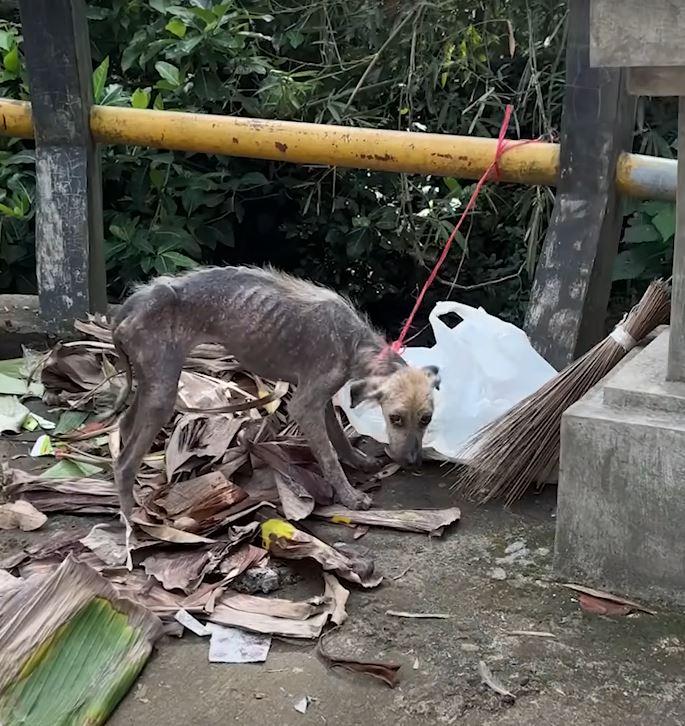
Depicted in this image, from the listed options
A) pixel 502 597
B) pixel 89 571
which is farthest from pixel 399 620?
pixel 89 571

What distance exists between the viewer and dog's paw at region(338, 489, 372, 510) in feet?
11.1

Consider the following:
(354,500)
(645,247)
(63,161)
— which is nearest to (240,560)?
(354,500)

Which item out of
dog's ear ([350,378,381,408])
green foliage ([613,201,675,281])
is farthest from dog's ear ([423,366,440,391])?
green foliage ([613,201,675,281])

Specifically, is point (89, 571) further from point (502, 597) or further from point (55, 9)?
point (55, 9)

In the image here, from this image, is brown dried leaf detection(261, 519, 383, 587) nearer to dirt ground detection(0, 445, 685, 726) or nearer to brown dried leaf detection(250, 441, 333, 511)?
dirt ground detection(0, 445, 685, 726)

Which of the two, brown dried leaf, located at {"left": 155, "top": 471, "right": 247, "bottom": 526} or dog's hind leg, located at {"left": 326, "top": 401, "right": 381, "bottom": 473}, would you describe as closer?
brown dried leaf, located at {"left": 155, "top": 471, "right": 247, "bottom": 526}

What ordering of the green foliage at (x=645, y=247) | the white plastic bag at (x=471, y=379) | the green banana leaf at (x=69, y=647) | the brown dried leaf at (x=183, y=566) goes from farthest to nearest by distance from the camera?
1. the green foliage at (x=645, y=247)
2. the white plastic bag at (x=471, y=379)
3. the brown dried leaf at (x=183, y=566)
4. the green banana leaf at (x=69, y=647)

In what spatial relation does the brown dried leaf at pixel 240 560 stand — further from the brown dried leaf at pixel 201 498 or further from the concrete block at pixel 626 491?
the concrete block at pixel 626 491

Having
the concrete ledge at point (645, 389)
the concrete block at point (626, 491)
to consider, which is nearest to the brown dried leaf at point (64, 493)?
the concrete block at point (626, 491)

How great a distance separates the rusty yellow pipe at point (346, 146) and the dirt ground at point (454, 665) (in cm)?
179

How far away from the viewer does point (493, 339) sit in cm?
389

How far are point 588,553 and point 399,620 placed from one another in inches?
23.9

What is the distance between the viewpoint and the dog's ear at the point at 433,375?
3.53 metres

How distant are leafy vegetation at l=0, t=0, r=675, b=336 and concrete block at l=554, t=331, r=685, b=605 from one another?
2.52 meters
